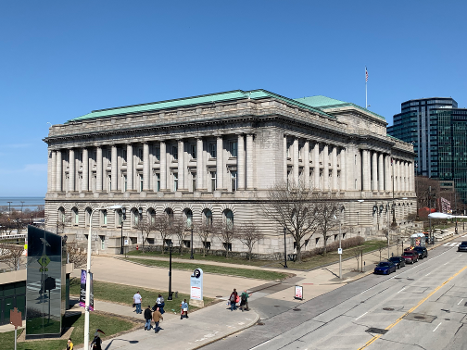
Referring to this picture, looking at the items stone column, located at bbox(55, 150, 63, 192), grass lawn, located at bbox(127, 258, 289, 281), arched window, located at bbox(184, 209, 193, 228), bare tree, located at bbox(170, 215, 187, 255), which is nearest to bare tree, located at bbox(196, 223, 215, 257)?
bare tree, located at bbox(170, 215, 187, 255)

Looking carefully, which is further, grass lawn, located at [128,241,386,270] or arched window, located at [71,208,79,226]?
arched window, located at [71,208,79,226]

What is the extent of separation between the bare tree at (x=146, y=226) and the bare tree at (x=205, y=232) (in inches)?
295

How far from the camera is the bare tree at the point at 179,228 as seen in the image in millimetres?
62750

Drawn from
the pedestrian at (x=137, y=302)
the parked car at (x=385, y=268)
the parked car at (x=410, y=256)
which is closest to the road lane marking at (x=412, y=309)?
the parked car at (x=385, y=268)

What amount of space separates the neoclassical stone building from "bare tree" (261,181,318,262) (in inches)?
51.5

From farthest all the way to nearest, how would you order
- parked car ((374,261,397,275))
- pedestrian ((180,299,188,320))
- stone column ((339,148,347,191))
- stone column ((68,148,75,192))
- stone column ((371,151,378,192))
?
stone column ((371,151,378,192)) → stone column ((68,148,75,192)) → stone column ((339,148,347,191)) → parked car ((374,261,397,275)) → pedestrian ((180,299,188,320))

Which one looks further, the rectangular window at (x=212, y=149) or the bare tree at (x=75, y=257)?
the rectangular window at (x=212, y=149)

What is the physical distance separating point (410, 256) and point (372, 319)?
29.5 metres

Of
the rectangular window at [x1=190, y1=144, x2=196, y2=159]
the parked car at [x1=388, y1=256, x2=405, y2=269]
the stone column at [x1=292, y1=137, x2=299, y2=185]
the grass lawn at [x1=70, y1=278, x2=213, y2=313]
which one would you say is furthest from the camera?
the rectangular window at [x1=190, y1=144, x2=196, y2=159]

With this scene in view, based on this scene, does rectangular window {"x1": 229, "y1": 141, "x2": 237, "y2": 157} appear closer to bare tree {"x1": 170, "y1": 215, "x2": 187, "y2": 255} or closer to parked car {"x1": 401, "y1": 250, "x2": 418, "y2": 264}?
bare tree {"x1": 170, "y1": 215, "x2": 187, "y2": 255}

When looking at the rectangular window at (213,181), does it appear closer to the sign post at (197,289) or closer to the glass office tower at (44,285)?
the sign post at (197,289)

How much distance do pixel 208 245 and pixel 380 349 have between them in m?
42.6

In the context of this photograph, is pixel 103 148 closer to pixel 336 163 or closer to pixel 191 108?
pixel 191 108

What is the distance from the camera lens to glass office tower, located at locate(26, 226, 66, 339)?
24922 millimetres
